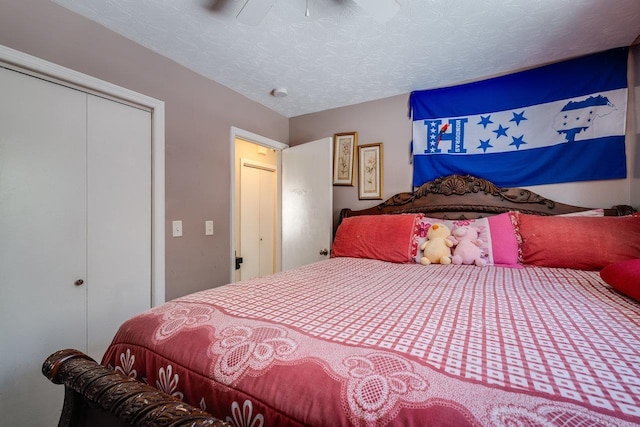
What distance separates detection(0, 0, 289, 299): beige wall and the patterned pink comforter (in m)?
1.14

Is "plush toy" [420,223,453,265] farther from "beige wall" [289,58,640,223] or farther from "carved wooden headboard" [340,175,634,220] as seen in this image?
"beige wall" [289,58,640,223]

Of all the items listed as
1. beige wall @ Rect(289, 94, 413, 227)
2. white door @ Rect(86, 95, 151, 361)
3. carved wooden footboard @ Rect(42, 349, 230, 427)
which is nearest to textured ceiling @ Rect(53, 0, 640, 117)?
beige wall @ Rect(289, 94, 413, 227)

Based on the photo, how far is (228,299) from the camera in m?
1.01

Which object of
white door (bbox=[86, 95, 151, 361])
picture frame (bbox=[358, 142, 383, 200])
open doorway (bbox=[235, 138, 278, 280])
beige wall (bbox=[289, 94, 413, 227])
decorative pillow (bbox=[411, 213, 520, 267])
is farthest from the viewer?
open doorway (bbox=[235, 138, 278, 280])

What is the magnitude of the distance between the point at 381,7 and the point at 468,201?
1649 millimetres

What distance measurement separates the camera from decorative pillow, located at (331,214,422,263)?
2016 millimetres

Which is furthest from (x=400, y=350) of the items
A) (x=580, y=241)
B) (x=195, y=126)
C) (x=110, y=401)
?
(x=195, y=126)

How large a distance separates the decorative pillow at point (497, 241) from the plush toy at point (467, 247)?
0.04m

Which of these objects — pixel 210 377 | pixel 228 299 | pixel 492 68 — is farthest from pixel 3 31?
pixel 492 68

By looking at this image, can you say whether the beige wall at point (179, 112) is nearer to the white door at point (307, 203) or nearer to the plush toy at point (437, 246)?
the white door at point (307, 203)

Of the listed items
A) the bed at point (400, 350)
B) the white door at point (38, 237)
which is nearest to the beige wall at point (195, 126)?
the white door at point (38, 237)

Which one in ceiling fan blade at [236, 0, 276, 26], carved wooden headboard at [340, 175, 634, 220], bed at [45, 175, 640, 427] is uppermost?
ceiling fan blade at [236, 0, 276, 26]

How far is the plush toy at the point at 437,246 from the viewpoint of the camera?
1883 millimetres

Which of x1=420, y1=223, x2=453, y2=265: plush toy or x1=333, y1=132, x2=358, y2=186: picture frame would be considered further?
x1=333, y1=132, x2=358, y2=186: picture frame
